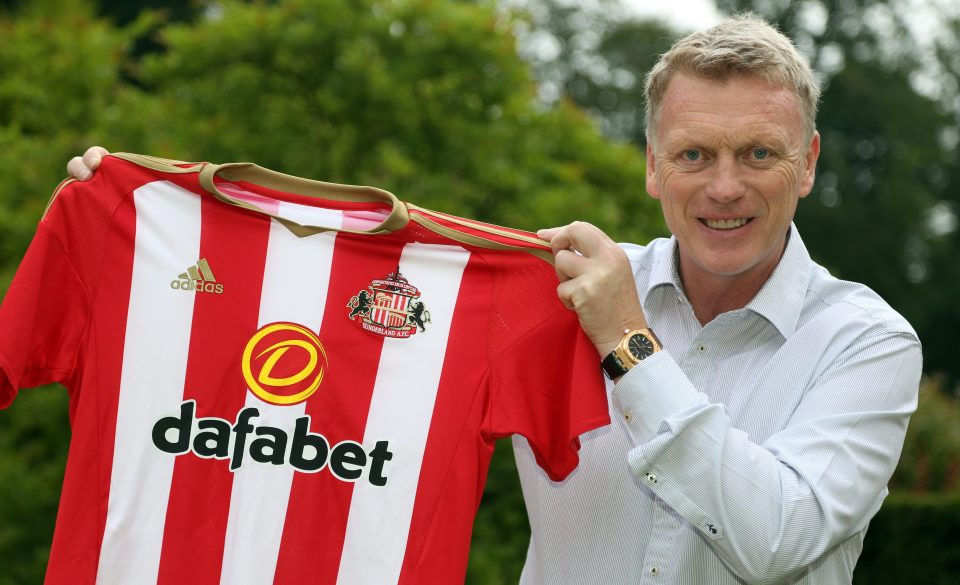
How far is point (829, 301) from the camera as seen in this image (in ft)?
9.14

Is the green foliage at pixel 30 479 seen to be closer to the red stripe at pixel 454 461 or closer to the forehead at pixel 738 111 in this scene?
the red stripe at pixel 454 461

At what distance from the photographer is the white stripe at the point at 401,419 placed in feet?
9.00

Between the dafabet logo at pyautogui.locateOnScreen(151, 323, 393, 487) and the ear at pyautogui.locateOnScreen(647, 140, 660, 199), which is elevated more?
the ear at pyautogui.locateOnScreen(647, 140, 660, 199)

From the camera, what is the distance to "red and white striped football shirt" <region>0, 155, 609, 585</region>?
2.71 m

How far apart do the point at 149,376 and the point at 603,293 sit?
1267 millimetres

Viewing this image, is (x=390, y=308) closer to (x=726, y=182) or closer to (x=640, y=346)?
(x=640, y=346)

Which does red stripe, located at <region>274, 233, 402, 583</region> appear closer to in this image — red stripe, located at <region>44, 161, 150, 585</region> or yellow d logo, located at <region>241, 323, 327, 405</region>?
yellow d logo, located at <region>241, 323, 327, 405</region>

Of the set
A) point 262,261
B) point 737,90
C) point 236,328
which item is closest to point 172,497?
point 236,328

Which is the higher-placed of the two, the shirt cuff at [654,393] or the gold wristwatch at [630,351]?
the gold wristwatch at [630,351]

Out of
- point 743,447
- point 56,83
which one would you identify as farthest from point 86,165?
point 56,83

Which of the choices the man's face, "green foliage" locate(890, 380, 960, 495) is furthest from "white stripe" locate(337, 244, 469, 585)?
"green foliage" locate(890, 380, 960, 495)

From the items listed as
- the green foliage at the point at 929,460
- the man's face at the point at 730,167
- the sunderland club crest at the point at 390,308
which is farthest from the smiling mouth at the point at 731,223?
the green foliage at the point at 929,460

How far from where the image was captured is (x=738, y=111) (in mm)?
2623

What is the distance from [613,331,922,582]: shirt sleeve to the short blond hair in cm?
69
